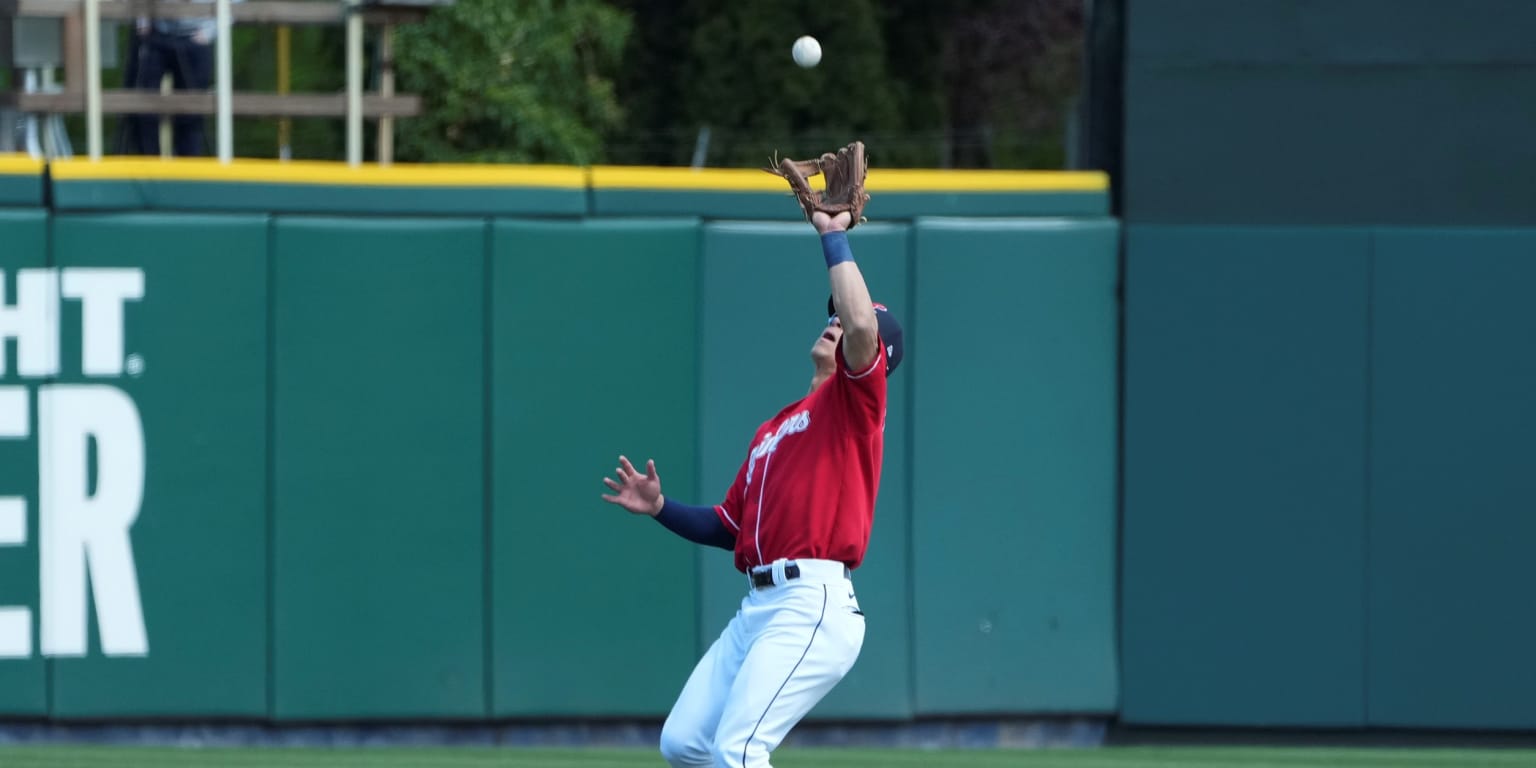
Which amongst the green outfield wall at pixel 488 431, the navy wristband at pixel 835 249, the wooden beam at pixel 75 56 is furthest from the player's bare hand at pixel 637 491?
the wooden beam at pixel 75 56

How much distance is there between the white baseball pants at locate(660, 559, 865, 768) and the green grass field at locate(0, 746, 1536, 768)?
2467 millimetres

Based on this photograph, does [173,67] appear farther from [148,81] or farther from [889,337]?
[889,337]

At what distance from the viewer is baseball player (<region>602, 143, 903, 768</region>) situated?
4.24 meters

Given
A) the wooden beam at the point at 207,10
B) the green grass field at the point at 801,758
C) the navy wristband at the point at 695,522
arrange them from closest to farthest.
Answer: the navy wristband at the point at 695,522 < the green grass field at the point at 801,758 < the wooden beam at the point at 207,10

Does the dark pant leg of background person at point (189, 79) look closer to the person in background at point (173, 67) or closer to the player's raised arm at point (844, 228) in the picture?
the person in background at point (173, 67)

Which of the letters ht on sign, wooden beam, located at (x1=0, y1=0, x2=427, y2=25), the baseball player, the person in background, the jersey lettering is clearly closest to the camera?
the baseball player

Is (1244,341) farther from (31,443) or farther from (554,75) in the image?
(554,75)

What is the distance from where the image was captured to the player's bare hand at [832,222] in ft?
14.0

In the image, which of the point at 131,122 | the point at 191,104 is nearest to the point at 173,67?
the point at 131,122

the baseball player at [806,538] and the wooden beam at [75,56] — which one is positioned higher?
the wooden beam at [75,56]

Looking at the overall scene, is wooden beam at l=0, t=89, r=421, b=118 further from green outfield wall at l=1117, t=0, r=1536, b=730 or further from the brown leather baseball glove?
the brown leather baseball glove

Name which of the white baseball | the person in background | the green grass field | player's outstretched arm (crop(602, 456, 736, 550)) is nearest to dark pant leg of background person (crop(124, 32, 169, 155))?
the person in background

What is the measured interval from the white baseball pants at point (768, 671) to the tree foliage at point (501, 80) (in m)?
9.72

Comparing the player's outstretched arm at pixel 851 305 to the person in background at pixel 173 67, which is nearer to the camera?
the player's outstretched arm at pixel 851 305
